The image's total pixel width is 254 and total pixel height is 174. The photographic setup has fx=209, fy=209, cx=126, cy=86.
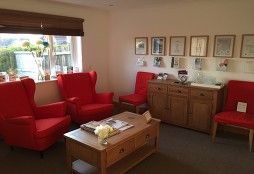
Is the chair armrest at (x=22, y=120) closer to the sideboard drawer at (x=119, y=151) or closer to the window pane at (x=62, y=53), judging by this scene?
the sideboard drawer at (x=119, y=151)

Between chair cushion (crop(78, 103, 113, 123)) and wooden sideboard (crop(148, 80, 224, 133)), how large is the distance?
90cm

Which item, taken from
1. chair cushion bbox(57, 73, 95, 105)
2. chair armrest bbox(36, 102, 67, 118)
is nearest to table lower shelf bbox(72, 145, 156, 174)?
chair armrest bbox(36, 102, 67, 118)

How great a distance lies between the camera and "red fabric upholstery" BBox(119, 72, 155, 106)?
13.2ft

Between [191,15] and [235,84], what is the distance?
144 centimetres

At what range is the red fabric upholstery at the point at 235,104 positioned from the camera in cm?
301

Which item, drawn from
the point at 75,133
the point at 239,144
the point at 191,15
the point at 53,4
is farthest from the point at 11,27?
the point at 239,144

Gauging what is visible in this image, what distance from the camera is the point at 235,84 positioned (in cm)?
343

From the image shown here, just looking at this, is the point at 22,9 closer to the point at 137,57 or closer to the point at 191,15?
the point at 137,57

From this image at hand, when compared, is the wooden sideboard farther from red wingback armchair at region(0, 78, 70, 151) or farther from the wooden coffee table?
red wingback armchair at region(0, 78, 70, 151)

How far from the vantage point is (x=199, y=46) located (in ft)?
12.4

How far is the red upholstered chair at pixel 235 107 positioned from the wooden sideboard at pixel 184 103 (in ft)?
0.52

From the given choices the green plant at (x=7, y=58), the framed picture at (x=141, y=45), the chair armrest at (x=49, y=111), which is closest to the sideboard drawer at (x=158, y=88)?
the framed picture at (x=141, y=45)

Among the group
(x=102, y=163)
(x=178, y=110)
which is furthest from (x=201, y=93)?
(x=102, y=163)

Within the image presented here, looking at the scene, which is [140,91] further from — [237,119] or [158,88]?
[237,119]
